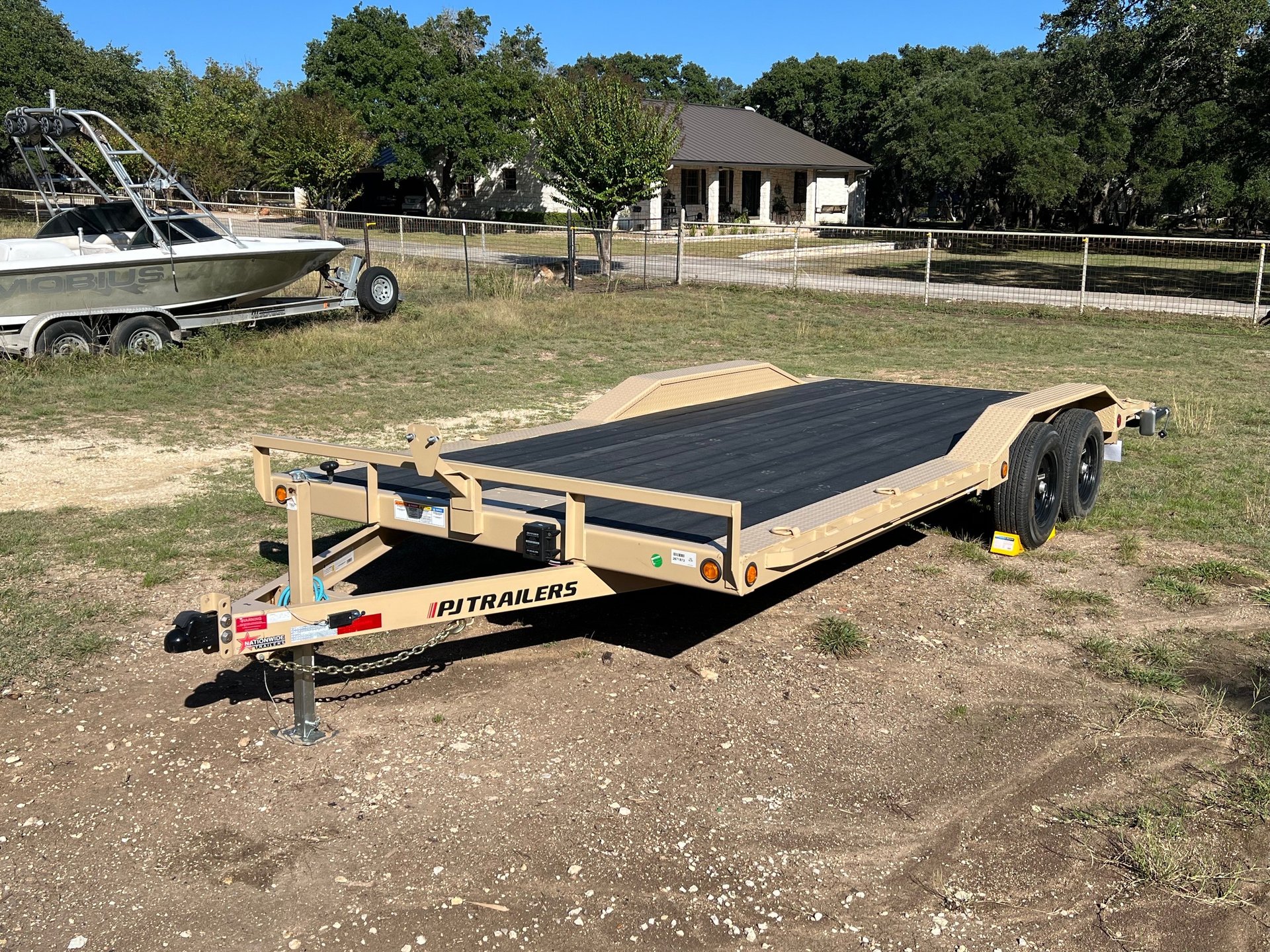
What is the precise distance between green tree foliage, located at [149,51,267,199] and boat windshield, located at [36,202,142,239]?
59.8ft

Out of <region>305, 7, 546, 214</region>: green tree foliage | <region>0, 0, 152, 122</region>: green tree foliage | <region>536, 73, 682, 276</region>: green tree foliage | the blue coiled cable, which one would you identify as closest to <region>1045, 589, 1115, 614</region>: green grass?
the blue coiled cable

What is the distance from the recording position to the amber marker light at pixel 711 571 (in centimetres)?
420

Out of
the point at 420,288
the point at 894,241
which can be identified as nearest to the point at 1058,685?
the point at 420,288

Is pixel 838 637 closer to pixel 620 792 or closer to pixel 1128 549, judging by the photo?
pixel 620 792

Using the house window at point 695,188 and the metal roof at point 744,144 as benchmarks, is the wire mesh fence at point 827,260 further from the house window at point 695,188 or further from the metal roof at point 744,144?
the house window at point 695,188

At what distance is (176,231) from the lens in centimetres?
1428

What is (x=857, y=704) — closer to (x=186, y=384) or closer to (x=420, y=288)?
(x=186, y=384)

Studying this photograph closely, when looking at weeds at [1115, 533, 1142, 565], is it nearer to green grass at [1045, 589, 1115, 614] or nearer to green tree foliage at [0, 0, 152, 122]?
green grass at [1045, 589, 1115, 614]

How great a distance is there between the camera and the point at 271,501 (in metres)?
5.46

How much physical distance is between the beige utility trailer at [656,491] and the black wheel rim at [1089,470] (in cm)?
1

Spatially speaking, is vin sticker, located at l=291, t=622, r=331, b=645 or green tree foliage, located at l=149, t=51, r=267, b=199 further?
green tree foliage, located at l=149, t=51, r=267, b=199

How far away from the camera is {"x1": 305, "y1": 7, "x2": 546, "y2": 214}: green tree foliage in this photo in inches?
1794

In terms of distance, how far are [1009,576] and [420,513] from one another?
138 inches

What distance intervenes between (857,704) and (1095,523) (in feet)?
11.4
